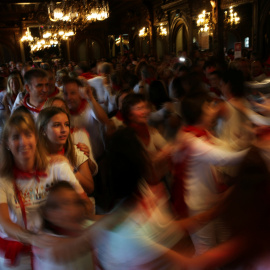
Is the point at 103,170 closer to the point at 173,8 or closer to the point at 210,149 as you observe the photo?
the point at 210,149

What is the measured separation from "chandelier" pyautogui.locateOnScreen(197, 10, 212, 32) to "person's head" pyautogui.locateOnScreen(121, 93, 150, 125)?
9.30m

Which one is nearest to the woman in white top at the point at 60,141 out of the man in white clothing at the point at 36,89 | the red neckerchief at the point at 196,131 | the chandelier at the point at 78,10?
the red neckerchief at the point at 196,131

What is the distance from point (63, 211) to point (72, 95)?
81.5 inches

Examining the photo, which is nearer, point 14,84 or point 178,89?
point 178,89

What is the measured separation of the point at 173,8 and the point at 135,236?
43.3 ft

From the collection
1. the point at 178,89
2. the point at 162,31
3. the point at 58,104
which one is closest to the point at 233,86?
the point at 178,89

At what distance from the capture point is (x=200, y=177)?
6.84 feet

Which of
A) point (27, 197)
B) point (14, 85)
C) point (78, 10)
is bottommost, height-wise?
point (27, 197)

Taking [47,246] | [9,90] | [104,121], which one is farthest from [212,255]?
[9,90]

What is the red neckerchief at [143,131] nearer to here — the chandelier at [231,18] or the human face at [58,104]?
the human face at [58,104]

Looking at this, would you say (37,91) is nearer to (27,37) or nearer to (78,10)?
(78,10)

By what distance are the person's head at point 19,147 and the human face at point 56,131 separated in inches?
9.5

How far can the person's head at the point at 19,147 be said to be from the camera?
70.1 inches

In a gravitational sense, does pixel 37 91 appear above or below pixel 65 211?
above
